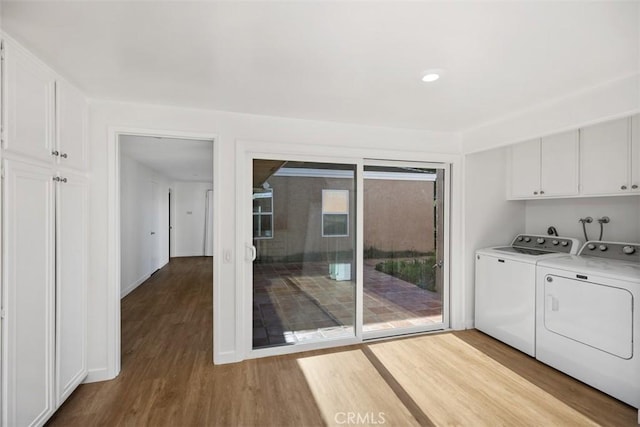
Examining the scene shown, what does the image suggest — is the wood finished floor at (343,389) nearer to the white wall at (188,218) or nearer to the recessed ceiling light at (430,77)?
the recessed ceiling light at (430,77)

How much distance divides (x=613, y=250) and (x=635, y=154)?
36.6 inches

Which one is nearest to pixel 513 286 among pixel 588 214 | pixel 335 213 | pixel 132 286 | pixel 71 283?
pixel 588 214

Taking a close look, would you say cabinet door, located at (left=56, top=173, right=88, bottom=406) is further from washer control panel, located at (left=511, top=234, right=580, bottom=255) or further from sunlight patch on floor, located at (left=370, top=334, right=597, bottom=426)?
washer control panel, located at (left=511, top=234, right=580, bottom=255)

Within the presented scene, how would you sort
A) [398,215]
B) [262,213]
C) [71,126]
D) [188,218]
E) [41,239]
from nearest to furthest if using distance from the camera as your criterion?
[41,239] < [71,126] < [262,213] < [398,215] < [188,218]

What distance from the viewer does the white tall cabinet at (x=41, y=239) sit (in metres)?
1.56

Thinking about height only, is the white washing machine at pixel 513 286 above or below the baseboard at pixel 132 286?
above

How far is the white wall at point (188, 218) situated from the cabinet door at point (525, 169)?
8.17 meters

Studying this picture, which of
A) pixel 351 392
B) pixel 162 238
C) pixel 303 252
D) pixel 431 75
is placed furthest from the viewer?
pixel 162 238

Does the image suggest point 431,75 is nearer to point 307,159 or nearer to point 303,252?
point 307,159

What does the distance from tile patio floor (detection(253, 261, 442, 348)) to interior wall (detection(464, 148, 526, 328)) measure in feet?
2.33

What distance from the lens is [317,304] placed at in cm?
322

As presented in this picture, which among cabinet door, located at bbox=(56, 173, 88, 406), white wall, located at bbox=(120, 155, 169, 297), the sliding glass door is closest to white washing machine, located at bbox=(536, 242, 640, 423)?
the sliding glass door

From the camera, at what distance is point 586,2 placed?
1339 mm

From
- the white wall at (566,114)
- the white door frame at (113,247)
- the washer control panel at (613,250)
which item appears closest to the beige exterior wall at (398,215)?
the white wall at (566,114)
